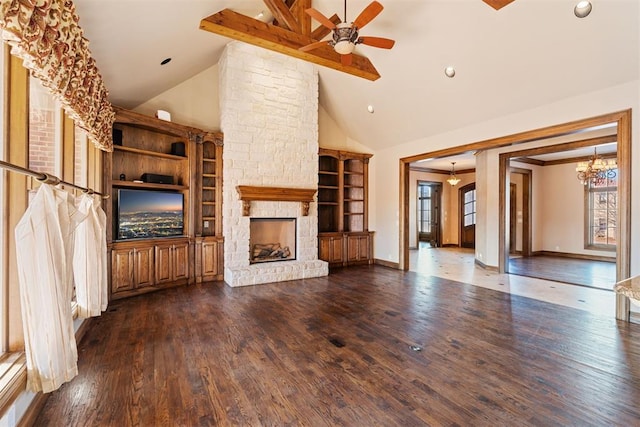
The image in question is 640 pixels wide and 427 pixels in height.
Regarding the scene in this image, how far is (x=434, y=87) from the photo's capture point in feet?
15.9

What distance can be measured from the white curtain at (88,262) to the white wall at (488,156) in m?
5.67

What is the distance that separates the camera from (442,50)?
167 inches

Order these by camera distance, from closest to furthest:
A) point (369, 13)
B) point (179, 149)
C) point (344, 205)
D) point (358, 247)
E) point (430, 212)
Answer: point (369, 13)
point (179, 149)
point (358, 247)
point (344, 205)
point (430, 212)

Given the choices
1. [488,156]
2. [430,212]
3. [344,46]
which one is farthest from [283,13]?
[430,212]

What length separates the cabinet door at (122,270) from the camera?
14.0 feet

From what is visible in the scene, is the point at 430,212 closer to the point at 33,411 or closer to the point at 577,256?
the point at 577,256

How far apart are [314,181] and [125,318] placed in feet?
13.2

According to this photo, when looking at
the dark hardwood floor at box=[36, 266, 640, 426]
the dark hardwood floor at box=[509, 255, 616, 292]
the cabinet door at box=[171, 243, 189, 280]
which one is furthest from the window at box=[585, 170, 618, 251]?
the cabinet door at box=[171, 243, 189, 280]

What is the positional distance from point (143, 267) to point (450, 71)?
568 cm

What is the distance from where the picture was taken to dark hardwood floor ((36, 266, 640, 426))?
1.96 m

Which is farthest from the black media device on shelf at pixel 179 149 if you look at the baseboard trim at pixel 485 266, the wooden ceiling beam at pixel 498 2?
the baseboard trim at pixel 485 266

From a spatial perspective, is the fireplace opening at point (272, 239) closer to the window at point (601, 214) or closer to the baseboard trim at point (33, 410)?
the baseboard trim at point (33, 410)

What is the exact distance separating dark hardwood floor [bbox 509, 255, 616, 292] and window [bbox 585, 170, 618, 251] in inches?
26.6

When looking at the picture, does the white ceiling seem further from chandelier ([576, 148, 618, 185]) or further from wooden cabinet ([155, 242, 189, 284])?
chandelier ([576, 148, 618, 185])
